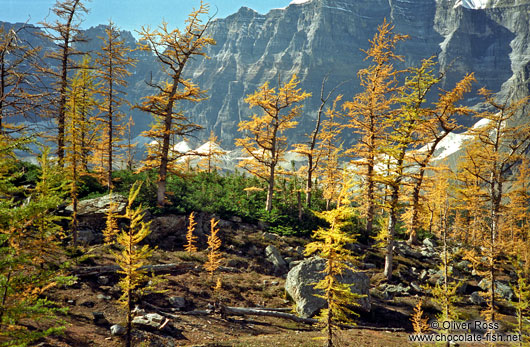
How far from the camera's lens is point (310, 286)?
40.6 feet

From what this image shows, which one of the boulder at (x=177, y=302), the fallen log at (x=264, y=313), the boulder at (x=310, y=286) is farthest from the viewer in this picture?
the boulder at (x=310, y=286)

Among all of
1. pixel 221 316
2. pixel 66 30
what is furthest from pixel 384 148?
pixel 66 30

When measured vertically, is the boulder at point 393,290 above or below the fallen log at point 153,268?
below

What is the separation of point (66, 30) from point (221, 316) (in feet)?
56.9

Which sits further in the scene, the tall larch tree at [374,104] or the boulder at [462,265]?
the boulder at [462,265]

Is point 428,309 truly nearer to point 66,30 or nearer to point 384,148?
point 384,148

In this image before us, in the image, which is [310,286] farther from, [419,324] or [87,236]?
[87,236]

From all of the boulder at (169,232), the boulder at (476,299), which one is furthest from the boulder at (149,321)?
the boulder at (476,299)

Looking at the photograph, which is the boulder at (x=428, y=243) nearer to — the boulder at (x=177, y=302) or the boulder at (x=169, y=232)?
the boulder at (x=169, y=232)

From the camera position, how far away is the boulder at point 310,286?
1193 centimetres

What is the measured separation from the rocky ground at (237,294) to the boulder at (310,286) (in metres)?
0.04

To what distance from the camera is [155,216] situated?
1684 centimetres

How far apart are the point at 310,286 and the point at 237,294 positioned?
3.54 m

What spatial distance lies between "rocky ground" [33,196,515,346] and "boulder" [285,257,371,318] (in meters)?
0.04
